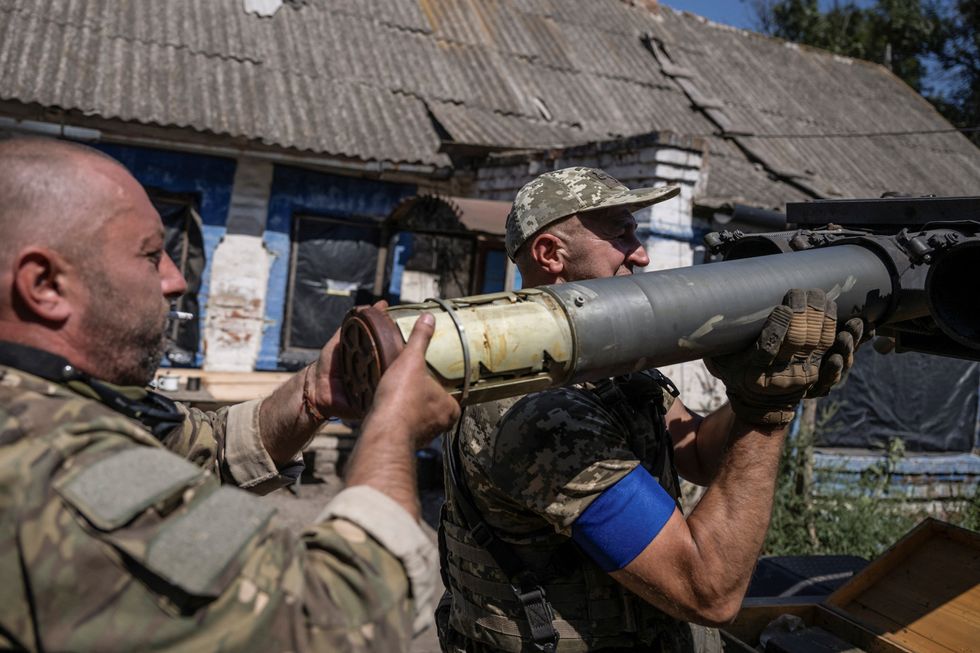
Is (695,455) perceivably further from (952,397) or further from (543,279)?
(952,397)

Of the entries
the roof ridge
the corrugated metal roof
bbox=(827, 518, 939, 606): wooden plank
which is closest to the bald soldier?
bbox=(827, 518, 939, 606): wooden plank

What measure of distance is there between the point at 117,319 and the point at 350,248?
6.66m

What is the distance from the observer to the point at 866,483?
6.67 m

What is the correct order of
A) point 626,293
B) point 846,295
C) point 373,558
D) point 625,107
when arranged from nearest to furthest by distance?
point 373,558 → point 626,293 → point 846,295 → point 625,107

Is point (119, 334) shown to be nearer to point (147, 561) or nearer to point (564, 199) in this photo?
point (147, 561)

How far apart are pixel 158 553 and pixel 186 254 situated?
6695 millimetres

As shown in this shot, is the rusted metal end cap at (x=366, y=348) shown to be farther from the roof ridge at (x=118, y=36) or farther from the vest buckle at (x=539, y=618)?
the roof ridge at (x=118, y=36)

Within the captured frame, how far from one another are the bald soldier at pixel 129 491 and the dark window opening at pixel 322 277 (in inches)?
249

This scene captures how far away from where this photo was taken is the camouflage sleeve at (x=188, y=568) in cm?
100

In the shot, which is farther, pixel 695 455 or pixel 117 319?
pixel 695 455

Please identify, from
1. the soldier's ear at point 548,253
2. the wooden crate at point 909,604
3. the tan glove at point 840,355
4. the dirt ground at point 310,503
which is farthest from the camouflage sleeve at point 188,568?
the dirt ground at point 310,503

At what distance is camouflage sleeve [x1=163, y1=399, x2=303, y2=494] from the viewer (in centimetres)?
175

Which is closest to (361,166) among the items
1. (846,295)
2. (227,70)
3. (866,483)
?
(227,70)

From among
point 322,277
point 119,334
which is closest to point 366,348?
point 119,334
